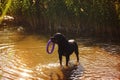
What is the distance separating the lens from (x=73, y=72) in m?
10.8

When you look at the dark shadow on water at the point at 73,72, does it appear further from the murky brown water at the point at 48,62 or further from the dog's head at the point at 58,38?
the dog's head at the point at 58,38

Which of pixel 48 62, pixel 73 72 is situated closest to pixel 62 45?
pixel 73 72

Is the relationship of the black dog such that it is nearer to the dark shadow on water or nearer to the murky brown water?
the dark shadow on water

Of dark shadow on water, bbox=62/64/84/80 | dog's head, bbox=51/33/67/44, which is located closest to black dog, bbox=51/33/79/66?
dog's head, bbox=51/33/67/44

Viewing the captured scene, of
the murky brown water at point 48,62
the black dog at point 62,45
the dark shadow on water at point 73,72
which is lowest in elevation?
the dark shadow on water at point 73,72

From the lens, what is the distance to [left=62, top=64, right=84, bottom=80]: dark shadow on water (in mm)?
10284

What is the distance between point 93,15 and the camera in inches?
639

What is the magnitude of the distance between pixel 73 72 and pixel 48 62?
150 centimetres

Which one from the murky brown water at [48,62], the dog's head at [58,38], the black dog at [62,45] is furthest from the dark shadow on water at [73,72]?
the dog's head at [58,38]

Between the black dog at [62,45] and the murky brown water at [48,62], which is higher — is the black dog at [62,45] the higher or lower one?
the higher one

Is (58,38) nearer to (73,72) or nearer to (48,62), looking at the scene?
(73,72)

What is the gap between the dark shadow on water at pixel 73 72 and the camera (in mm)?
10284

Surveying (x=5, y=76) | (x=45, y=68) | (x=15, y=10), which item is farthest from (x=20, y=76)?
(x=15, y=10)

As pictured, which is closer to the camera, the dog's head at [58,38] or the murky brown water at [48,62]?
the murky brown water at [48,62]
